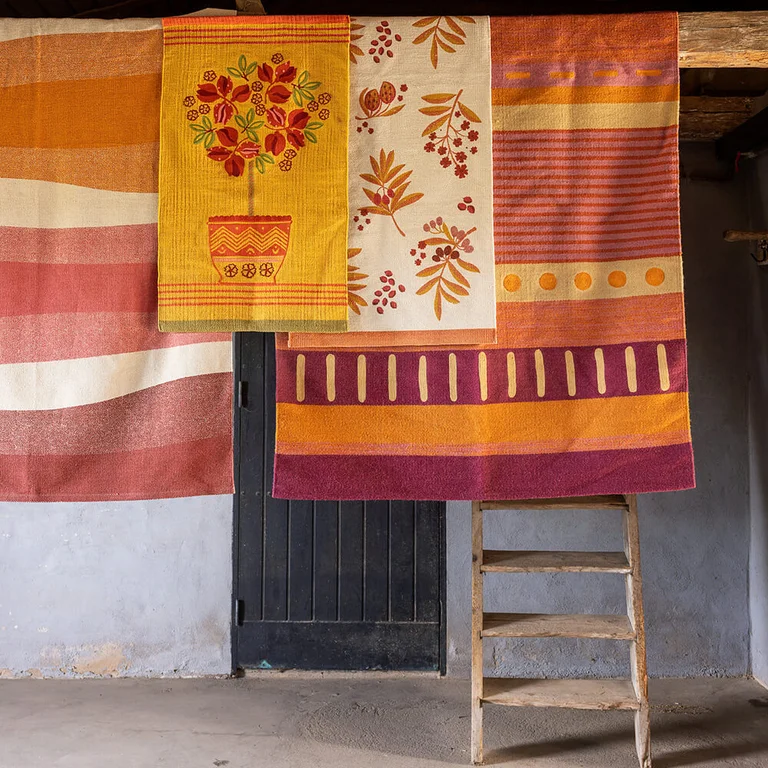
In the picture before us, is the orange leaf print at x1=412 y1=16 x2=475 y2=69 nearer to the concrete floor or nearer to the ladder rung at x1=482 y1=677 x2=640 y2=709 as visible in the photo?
the ladder rung at x1=482 y1=677 x2=640 y2=709

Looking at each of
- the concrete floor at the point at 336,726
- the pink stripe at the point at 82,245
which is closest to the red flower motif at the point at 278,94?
the pink stripe at the point at 82,245

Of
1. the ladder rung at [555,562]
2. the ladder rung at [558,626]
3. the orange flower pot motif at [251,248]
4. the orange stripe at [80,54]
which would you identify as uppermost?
the orange stripe at [80,54]

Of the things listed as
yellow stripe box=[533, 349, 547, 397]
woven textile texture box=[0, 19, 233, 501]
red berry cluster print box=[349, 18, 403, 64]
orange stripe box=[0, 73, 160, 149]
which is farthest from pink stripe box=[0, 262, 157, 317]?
yellow stripe box=[533, 349, 547, 397]

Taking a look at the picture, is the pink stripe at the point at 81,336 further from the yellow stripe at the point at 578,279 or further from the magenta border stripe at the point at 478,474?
the yellow stripe at the point at 578,279

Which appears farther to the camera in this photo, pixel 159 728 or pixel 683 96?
pixel 683 96

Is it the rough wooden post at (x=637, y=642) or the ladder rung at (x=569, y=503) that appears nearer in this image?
the rough wooden post at (x=637, y=642)

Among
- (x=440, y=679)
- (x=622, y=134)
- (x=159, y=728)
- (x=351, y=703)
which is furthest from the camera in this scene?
(x=440, y=679)

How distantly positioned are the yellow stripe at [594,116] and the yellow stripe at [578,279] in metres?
0.36

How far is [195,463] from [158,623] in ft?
5.67

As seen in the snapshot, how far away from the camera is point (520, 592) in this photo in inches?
148

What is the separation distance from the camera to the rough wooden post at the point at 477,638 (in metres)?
2.82

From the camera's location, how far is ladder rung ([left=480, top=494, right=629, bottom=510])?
2873 mm

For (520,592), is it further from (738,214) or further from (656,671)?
(738,214)

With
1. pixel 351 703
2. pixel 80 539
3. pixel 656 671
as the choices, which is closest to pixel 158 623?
pixel 80 539
